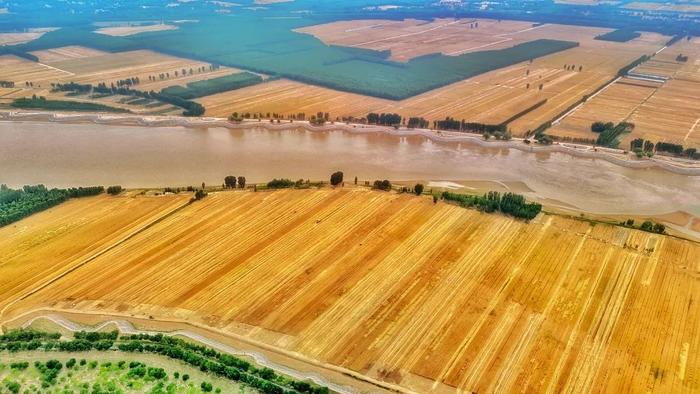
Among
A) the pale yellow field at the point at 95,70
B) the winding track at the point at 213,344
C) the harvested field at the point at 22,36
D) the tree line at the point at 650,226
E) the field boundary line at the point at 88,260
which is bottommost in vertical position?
the winding track at the point at 213,344

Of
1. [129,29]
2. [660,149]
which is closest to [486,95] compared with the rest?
[660,149]

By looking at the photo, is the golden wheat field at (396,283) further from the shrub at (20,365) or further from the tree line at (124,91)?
the tree line at (124,91)

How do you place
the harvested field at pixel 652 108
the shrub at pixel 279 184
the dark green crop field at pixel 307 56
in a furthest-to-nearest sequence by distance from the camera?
the dark green crop field at pixel 307 56 < the harvested field at pixel 652 108 < the shrub at pixel 279 184

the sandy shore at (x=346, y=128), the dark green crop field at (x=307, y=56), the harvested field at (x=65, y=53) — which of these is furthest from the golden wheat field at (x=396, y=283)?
the harvested field at (x=65, y=53)

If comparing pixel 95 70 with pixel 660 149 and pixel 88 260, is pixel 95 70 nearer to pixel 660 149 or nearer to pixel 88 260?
pixel 88 260

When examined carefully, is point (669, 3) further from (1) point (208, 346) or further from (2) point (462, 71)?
(1) point (208, 346)

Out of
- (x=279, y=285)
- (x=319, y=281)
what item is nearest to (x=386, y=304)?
(x=319, y=281)

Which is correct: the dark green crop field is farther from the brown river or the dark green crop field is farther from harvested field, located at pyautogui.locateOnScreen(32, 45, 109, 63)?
the brown river
